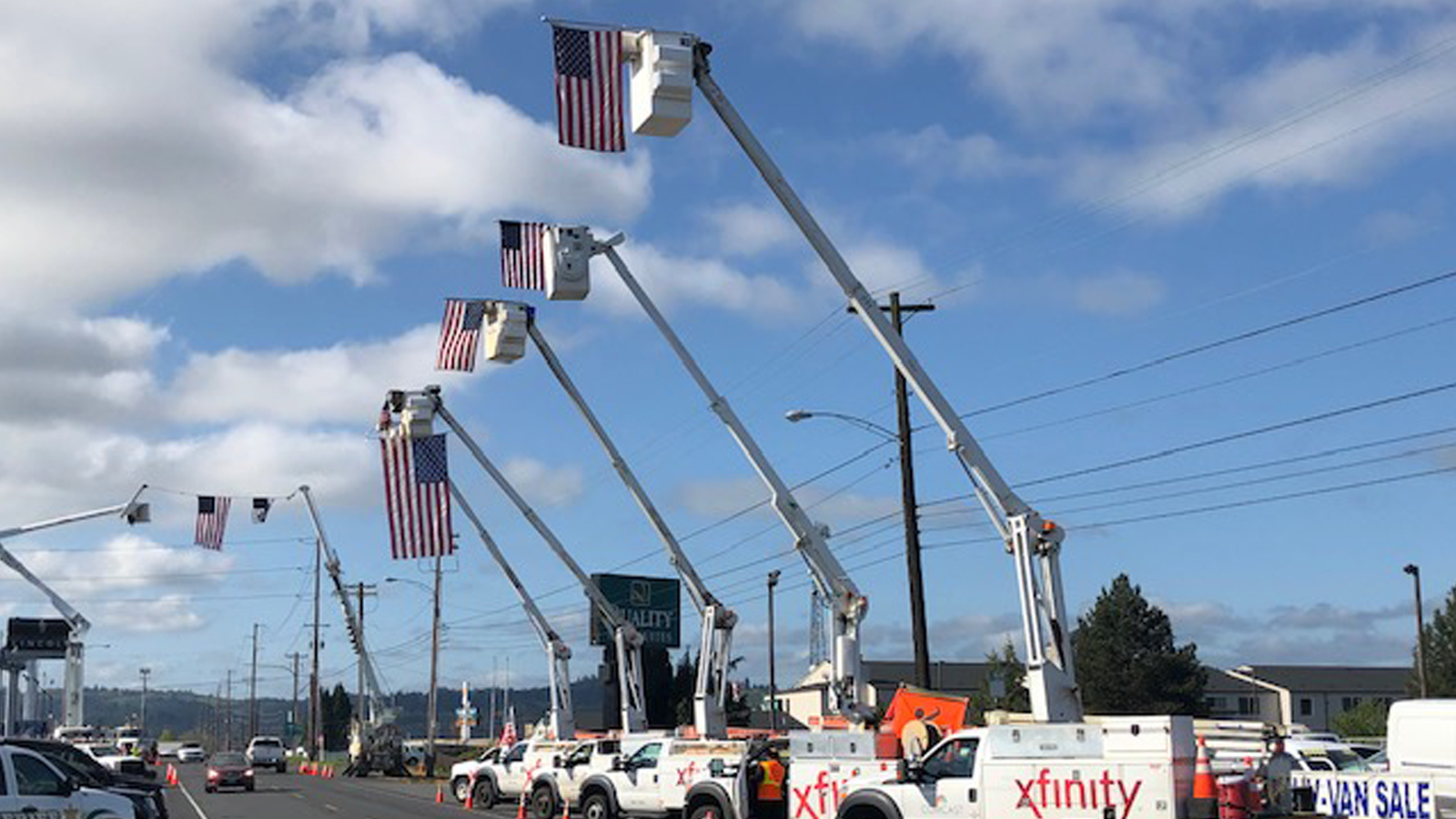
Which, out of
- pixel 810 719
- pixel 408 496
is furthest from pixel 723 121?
pixel 408 496

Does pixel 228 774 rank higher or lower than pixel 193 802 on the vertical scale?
higher

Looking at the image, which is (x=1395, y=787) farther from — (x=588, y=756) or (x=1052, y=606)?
(x=588, y=756)

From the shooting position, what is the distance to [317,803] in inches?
→ 1597

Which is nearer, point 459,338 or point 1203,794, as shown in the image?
point 1203,794

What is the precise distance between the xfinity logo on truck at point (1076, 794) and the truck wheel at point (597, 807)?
1409 centimetres

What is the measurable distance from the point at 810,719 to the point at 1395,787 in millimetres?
12560

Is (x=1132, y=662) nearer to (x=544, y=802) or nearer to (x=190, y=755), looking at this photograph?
(x=544, y=802)

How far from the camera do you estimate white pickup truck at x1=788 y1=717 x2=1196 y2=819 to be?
1593 cm

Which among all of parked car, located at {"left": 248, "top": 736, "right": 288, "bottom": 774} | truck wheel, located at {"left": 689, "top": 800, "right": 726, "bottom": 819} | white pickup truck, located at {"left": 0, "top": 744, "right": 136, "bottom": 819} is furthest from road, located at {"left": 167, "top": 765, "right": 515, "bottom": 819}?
parked car, located at {"left": 248, "top": 736, "right": 288, "bottom": 774}

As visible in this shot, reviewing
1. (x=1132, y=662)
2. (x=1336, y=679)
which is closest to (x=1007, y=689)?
(x=1132, y=662)

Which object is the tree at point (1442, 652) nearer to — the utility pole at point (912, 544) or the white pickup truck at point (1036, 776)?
the utility pole at point (912, 544)

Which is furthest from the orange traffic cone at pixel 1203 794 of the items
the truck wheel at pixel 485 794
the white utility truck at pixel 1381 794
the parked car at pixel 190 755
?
the parked car at pixel 190 755

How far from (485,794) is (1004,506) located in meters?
23.7

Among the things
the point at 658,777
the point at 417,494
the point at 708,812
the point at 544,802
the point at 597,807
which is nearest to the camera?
the point at 708,812
